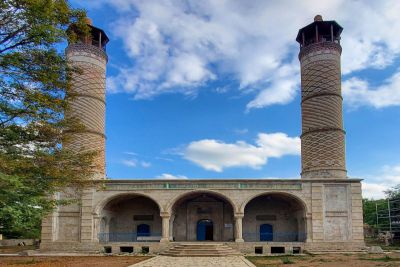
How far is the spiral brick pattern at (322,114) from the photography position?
1043 inches

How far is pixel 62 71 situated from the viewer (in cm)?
1136

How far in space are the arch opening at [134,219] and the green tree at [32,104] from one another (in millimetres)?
15828

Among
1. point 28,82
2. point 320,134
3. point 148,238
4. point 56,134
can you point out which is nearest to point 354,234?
point 320,134

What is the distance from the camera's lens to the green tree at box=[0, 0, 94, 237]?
10.1 metres

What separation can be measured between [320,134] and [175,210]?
10402 millimetres

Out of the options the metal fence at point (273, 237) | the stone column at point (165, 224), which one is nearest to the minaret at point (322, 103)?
the metal fence at point (273, 237)

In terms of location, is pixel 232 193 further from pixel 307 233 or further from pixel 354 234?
pixel 354 234

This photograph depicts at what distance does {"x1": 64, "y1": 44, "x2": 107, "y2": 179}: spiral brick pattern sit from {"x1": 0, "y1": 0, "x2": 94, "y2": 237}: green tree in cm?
1475

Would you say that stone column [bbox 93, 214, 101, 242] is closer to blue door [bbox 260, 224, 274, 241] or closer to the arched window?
the arched window

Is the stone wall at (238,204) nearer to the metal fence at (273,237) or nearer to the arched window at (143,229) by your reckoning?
the metal fence at (273,237)

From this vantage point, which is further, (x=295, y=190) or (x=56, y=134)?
(x=295, y=190)

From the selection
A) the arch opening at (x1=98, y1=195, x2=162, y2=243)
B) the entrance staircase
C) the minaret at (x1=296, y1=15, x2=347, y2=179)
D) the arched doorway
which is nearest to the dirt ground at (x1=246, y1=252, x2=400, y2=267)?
the entrance staircase

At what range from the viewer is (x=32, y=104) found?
35.7ft

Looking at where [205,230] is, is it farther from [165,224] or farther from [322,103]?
[322,103]
